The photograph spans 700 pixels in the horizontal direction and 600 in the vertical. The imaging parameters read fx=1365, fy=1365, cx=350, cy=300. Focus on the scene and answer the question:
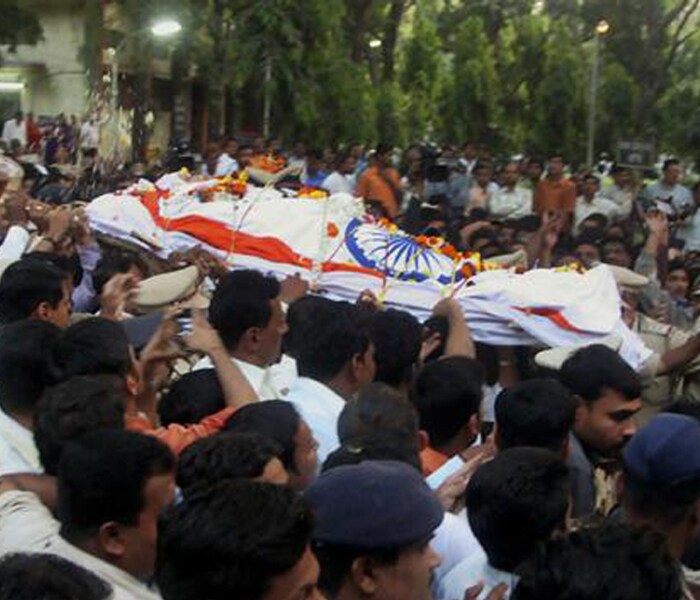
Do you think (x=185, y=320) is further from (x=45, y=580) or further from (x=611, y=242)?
(x=611, y=242)

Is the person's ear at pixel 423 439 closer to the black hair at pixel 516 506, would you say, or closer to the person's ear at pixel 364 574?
the black hair at pixel 516 506

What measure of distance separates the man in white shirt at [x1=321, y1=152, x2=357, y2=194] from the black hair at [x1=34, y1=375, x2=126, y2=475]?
34.0 ft

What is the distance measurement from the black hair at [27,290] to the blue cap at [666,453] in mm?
2312

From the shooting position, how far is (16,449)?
357 cm

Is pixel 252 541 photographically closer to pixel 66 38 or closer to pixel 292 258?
pixel 292 258

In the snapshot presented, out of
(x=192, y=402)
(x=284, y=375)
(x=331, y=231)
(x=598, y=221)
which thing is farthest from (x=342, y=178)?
(x=192, y=402)

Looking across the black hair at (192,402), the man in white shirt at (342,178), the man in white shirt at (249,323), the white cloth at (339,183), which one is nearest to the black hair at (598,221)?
the man in white shirt at (342,178)

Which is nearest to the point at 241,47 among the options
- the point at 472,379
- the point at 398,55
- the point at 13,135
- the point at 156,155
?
the point at 156,155

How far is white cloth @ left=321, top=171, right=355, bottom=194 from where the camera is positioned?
46.1ft

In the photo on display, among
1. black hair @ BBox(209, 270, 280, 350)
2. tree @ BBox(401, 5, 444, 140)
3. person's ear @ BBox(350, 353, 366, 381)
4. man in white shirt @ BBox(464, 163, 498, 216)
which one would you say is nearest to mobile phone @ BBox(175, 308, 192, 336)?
black hair @ BBox(209, 270, 280, 350)

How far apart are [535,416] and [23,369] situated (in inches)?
56.0

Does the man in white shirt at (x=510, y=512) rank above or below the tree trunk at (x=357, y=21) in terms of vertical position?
below

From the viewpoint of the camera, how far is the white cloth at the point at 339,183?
46.1 feet

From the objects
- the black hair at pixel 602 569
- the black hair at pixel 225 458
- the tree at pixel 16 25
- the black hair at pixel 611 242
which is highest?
the tree at pixel 16 25
